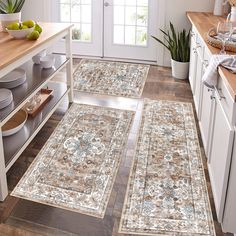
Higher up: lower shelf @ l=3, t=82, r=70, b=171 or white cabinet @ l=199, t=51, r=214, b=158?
white cabinet @ l=199, t=51, r=214, b=158

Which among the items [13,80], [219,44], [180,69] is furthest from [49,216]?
[180,69]

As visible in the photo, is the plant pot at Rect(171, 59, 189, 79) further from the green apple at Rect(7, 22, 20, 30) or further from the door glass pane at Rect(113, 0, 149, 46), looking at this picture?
the green apple at Rect(7, 22, 20, 30)

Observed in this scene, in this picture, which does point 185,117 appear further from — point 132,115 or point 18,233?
point 18,233

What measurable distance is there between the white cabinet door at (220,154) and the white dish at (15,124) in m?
1.47

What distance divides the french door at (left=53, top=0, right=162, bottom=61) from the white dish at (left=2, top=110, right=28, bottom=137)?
2.54 m

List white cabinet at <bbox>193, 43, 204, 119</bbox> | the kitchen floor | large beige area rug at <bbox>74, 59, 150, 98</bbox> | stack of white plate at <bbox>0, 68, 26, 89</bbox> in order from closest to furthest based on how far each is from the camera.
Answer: the kitchen floor < stack of white plate at <bbox>0, 68, 26, 89</bbox> < white cabinet at <bbox>193, 43, 204, 119</bbox> < large beige area rug at <bbox>74, 59, 150, 98</bbox>

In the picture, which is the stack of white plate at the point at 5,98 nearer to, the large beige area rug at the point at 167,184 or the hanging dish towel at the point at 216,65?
the large beige area rug at the point at 167,184

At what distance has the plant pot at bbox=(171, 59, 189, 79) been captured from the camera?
167 inches

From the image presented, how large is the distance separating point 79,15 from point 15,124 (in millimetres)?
2805

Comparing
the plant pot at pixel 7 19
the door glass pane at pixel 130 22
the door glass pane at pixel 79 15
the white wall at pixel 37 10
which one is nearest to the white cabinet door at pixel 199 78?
the plant pot at pixel 7 19

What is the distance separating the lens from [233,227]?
6.07ft

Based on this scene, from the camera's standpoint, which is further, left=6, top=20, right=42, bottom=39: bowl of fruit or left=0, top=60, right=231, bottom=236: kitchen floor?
left=6, top=20, right=42, bottom=39: bowl of fruit

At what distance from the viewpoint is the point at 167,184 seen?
2.34 metres

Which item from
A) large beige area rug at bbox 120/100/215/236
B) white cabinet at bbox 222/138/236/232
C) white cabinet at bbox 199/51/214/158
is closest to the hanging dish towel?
white cabinet at bbox 199/51/214/158
